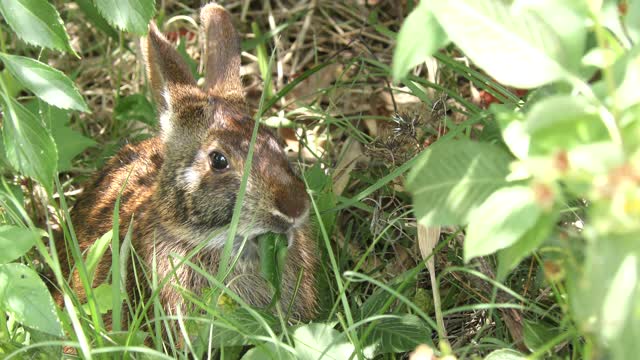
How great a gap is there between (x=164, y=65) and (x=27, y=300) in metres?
1.40

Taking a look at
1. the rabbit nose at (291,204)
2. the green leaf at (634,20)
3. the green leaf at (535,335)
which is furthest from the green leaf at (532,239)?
the rabbit nose at (291,204)

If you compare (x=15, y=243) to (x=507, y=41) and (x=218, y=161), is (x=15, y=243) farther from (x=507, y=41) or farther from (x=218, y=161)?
(x=507, y=41)

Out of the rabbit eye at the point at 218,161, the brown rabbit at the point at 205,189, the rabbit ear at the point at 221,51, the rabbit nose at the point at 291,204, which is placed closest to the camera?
the rabbit nose at the point at 291,204

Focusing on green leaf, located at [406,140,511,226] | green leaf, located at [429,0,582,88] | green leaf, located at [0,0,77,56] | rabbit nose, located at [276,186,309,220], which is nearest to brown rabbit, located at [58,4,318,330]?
rabbit nose, located at [276,186,309,220]

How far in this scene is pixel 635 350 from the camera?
4.80 feet

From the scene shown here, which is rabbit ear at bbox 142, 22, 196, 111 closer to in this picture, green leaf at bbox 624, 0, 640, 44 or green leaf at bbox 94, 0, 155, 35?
green leaf at bbox 94, 0, 155, 35

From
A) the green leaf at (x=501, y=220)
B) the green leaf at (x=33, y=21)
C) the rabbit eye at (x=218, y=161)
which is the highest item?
the green leaf at (x=33, y=21)

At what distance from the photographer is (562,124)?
166 centimetres

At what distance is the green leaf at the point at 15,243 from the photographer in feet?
8.34

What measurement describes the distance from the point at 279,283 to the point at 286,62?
7.29 feet

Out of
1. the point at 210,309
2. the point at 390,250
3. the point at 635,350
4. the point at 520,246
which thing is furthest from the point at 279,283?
the point at 635,350

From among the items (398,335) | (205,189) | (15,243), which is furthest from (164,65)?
(398,335)

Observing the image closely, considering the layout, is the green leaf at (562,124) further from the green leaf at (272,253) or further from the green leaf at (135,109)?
the green leaf at (135,109)

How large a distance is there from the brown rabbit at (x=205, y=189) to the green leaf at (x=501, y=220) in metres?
1.37
